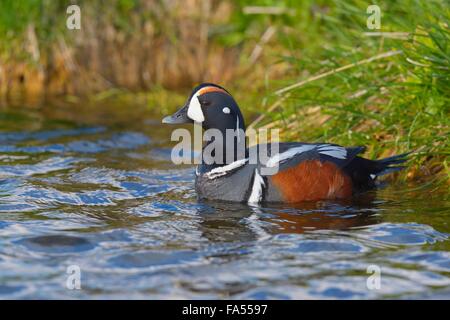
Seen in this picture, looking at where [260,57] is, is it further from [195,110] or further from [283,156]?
Result: [283,156]

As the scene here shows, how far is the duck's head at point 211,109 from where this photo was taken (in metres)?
6.62

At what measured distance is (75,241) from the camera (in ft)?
17.7

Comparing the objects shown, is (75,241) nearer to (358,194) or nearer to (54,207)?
(54,207)

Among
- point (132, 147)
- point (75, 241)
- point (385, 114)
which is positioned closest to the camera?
point (75, 241)

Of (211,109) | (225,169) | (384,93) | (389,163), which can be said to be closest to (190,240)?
(225,169)

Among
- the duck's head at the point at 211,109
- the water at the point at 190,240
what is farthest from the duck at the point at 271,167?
the water at the point at 190,240

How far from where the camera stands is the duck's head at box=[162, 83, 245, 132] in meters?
6.62

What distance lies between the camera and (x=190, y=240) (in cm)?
546

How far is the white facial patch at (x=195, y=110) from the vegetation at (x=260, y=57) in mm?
1114

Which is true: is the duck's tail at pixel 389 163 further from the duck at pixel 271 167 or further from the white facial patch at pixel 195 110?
the white facial patch at pixel 195 110

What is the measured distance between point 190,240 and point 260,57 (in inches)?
239

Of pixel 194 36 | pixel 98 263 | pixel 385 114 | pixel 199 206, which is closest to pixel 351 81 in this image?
pixel 385 114

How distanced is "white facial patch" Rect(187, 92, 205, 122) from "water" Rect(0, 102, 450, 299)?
0.62 meters
